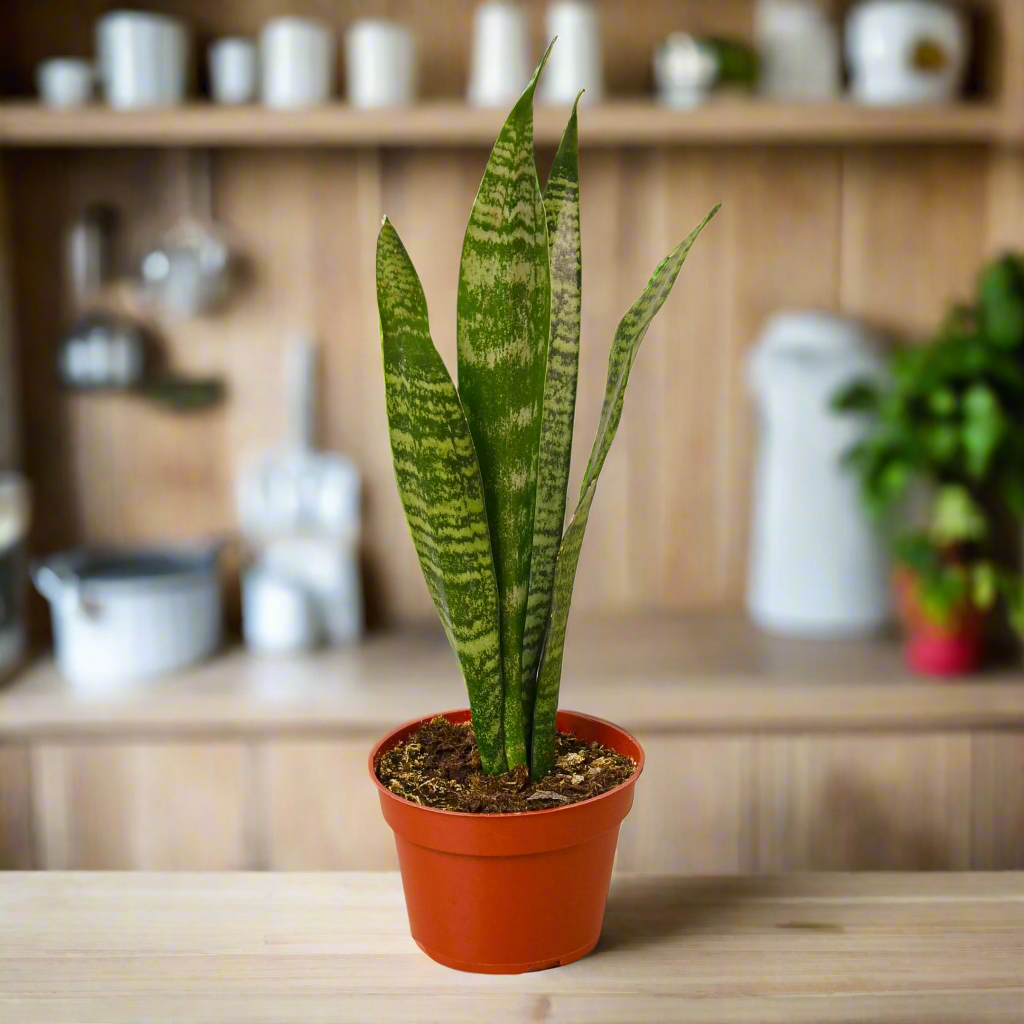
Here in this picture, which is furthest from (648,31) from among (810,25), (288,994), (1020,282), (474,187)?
(288,994)

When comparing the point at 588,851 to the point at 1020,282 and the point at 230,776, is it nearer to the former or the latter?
the point at 230,776

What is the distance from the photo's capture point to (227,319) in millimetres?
1899

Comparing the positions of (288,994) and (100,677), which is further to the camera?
(100,677)

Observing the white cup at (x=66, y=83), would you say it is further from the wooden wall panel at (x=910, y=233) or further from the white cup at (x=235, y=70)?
the wooden wall panel at (x=910, y=233)

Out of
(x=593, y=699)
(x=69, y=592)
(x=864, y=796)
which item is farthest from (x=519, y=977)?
(x=69, y=592)

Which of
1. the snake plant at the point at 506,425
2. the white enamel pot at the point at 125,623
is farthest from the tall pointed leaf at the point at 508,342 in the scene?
the white enamel pot at the point at 125,623

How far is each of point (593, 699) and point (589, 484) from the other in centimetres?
97

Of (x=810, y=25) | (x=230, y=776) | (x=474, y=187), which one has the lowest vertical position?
(x=230, y=776)

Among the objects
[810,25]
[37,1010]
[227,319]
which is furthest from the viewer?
[227,319]

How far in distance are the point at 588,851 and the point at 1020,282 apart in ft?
4.32

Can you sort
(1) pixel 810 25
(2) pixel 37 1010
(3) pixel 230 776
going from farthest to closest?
(1) pixel 810 25 → (3) pixel 230 776 → (2) pixel 37 1010

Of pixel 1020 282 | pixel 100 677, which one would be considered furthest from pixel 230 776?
pixel 1020 282

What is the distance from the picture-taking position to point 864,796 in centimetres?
155

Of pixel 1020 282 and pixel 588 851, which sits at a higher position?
pixel 1020 282
